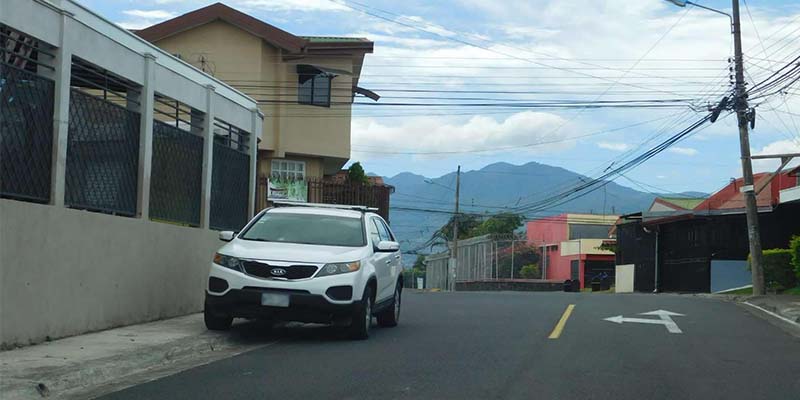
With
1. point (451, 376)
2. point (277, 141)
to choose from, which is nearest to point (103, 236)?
point (451, 376)

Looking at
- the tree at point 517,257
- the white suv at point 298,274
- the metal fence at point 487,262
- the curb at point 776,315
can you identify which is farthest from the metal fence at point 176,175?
the tree at point 517,257

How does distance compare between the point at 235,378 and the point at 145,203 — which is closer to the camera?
the point at 235,378

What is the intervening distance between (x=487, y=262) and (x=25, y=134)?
49.1 meters

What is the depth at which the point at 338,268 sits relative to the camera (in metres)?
12.0

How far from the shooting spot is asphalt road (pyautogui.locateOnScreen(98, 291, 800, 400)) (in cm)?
838

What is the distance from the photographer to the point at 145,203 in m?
13.5

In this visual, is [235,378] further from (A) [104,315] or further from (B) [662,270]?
(B) [662,270]

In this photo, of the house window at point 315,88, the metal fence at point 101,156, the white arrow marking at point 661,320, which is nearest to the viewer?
the metal fence at point 101,156

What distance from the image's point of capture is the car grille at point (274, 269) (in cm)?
1181

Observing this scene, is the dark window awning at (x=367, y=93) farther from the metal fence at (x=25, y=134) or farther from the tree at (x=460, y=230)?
the tree at (x=460, y=230)

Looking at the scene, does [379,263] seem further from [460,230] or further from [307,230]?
[460,230]

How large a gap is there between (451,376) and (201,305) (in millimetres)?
7867

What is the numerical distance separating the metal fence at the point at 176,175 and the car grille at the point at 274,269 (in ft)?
9.28

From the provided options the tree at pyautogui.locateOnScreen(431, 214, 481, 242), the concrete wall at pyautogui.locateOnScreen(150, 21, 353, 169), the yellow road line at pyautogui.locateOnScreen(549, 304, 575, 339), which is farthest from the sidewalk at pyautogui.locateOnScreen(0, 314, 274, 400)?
the tree at pyautogui.locateOnScreen(431, 214, 481, 242)
